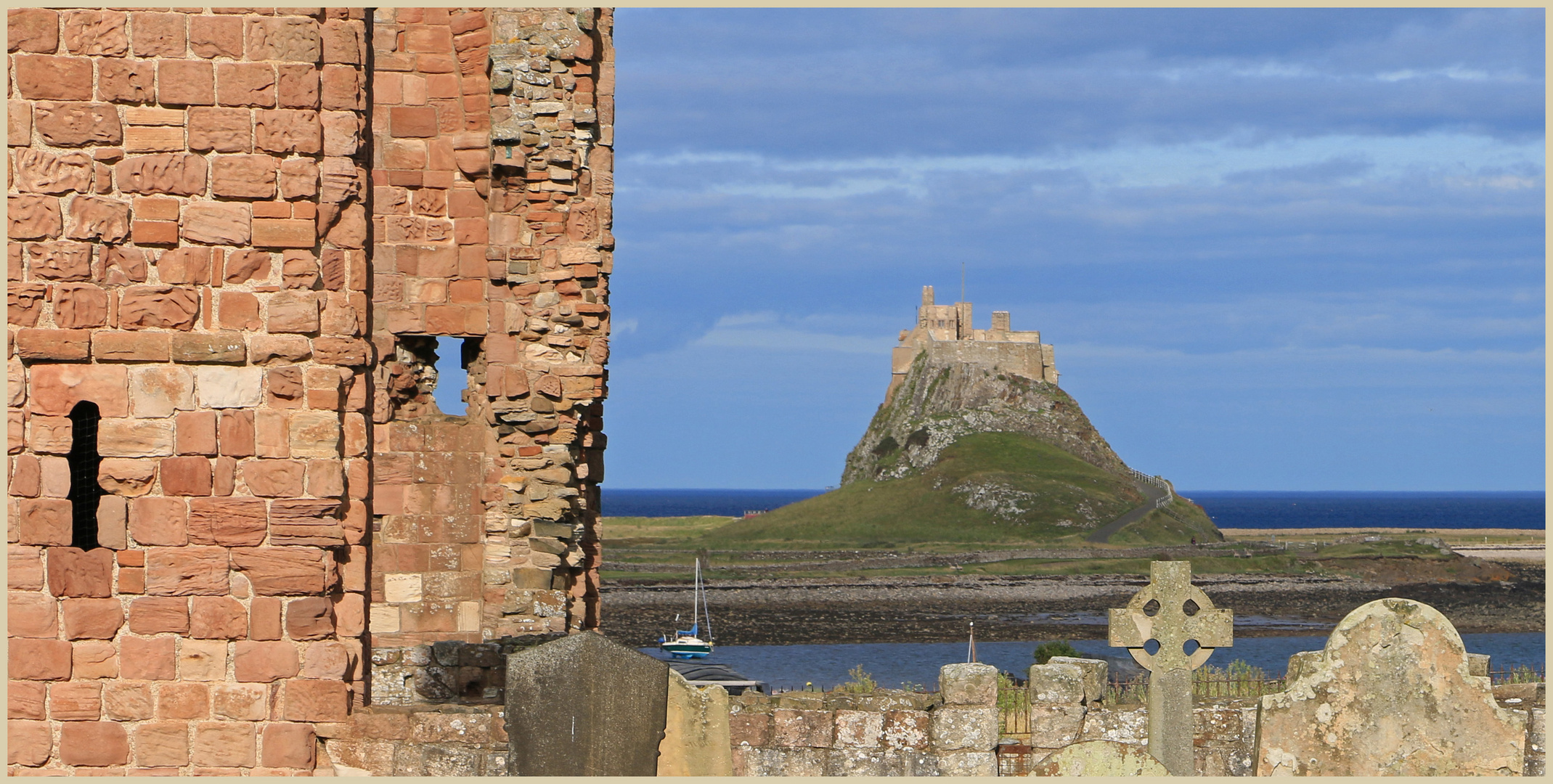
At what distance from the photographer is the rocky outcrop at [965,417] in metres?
92.1

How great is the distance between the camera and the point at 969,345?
96500mm

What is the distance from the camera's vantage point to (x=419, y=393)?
11625 mm

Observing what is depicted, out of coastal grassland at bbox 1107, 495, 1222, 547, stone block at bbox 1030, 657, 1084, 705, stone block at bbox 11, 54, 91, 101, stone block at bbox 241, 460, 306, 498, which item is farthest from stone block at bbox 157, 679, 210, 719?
coastal grassland at bbox 1107, 495, 1222, 547

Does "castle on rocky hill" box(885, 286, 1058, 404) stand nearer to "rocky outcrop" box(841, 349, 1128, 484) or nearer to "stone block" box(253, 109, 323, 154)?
"rocky outcrop" box(841, 349, 1128, 484)

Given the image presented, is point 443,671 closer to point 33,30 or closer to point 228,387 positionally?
point 228,387

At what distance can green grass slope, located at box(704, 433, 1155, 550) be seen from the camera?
3258 inches

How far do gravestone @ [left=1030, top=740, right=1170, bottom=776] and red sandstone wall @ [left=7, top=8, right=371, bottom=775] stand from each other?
3.29m

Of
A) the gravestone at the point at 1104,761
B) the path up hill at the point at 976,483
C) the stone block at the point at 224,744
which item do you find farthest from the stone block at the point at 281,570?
the path up hill at the point at 976,483

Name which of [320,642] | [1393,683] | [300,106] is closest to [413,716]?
[320,642]

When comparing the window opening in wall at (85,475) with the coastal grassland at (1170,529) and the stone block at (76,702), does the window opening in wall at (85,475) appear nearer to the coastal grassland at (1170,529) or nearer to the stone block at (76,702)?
the stone block at (76,702)

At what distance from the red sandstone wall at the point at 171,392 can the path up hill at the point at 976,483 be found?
75298mm

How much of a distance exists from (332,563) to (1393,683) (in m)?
4.79

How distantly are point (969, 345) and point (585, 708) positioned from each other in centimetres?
9115

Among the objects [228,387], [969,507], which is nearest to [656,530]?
[969,507]
